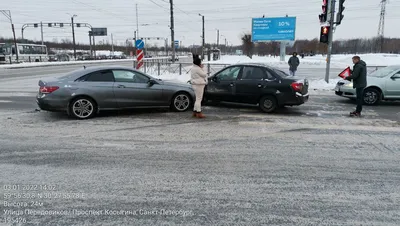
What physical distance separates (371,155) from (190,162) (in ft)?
10.5

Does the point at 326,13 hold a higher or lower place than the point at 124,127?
higher

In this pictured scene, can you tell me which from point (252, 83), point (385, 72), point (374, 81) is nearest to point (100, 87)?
point (252, 83)

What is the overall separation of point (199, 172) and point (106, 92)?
4594mm

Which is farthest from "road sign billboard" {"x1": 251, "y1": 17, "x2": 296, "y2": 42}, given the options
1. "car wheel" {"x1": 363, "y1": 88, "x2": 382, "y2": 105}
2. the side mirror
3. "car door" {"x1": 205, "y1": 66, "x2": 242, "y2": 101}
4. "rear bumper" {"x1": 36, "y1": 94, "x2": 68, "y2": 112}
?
"rear bumper" {"x1": 36, "y1": 94, "x2": 68, "y2": 112}

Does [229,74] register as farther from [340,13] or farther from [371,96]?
[340,13]

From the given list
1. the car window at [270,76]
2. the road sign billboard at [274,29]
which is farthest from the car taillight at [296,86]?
the road sign billboard at [274,29]

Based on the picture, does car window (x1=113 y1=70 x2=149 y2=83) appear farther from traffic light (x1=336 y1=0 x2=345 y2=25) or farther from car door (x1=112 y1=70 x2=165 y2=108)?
traffic light (x1=336 y1=0 x2=345 y2=25)

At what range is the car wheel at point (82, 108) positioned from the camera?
766cm

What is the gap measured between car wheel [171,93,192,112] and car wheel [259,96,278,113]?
2229 mm

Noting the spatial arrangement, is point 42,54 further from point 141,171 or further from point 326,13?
point 141,171

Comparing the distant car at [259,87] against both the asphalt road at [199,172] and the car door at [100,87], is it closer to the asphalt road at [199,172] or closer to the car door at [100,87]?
the asphalt road at [199,172]

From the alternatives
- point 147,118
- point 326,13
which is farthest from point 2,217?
point 326,13

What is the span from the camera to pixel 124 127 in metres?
6.98

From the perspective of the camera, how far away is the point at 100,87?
7.85m
